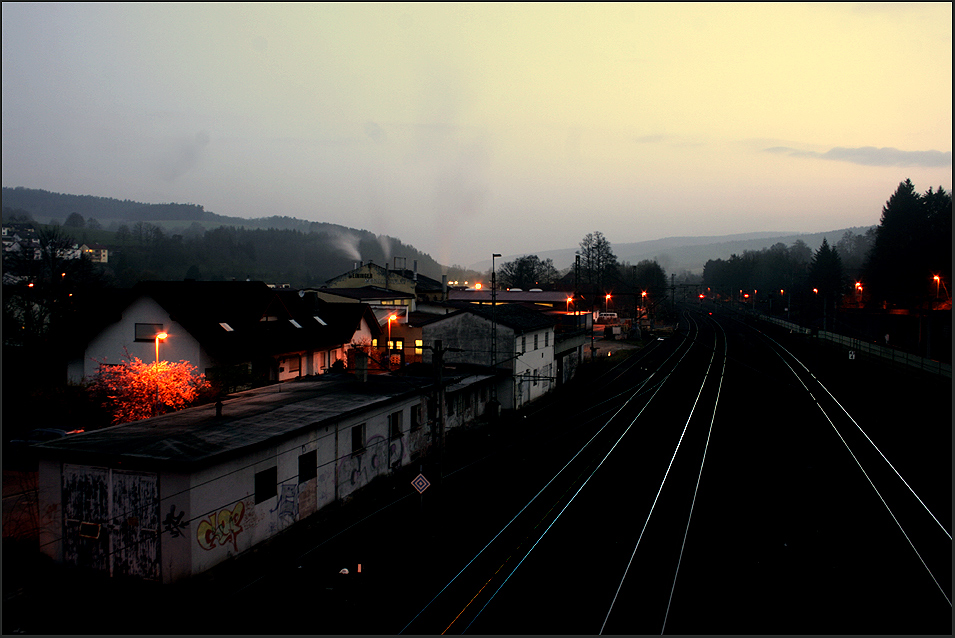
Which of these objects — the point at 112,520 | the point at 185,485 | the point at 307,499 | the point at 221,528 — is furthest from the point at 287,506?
the point at 112,520

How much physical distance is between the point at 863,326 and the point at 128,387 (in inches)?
3818

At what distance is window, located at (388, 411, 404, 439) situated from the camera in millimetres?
24877

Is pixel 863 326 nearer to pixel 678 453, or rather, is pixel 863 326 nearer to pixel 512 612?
pixel 678 453

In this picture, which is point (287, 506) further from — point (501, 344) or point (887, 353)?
point (887, 353)

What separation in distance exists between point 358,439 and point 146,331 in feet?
61.2

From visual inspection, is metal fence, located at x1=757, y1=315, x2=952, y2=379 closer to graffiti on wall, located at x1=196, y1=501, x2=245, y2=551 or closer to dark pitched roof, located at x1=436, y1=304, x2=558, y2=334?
dark pitched roof, located at x1=436, y1=304, x2=558, y2=334

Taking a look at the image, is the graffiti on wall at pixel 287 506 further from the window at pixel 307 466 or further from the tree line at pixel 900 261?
the tree line at pixel 900 261

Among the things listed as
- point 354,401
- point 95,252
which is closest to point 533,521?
point 354,401

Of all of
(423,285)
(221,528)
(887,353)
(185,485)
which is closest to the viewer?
(185,485)

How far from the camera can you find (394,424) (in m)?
25.3

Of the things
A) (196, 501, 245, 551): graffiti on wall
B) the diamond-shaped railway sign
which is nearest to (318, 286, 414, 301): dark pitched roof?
the diamond-shaped railway sign

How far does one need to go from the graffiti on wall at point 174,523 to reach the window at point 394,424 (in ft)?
33.9

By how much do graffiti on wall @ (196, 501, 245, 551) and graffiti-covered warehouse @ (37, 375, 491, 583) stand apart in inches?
1.1

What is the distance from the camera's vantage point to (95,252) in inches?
5768
